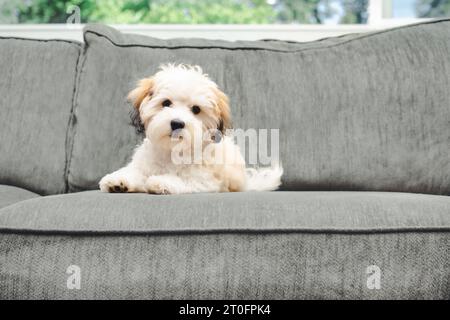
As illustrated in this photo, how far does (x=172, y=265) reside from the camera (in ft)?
4.73

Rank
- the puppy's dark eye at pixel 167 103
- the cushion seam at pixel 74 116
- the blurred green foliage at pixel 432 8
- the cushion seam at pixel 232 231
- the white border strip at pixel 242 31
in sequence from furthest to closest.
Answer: the blurred green foliage at pixel 432 8 → the white border strip at pixel 242 31 → the cushion seam at pixel 74 116 → the puppy's dark eye at pixel 167 103 → the cushion seam at pixel 232 231

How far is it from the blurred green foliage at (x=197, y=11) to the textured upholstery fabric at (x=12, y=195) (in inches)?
59.0

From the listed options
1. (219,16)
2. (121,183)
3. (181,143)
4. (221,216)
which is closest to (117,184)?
(121,183)

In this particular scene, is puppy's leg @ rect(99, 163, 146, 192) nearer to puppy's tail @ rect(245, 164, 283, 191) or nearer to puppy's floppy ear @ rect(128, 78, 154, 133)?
puppy's floppy ear @ rect(128, 78, 154, 133)

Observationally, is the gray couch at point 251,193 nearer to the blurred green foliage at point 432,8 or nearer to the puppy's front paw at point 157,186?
the puppy's front paw at point 157,186

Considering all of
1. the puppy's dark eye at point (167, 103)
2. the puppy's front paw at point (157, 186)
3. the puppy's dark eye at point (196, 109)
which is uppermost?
the puppy's dark eye at point (167, 103)

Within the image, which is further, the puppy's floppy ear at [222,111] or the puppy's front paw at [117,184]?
the puppy's floppy ear at [222,111]

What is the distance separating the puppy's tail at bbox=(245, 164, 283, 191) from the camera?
6.69ft

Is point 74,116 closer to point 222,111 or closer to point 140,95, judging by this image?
point 140,95

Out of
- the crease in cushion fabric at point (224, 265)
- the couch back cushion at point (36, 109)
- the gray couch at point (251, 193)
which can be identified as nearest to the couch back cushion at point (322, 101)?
the gray couch at point (251, 193)

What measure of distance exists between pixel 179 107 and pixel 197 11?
1535 millimetres

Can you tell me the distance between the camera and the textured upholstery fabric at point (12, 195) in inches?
70.1

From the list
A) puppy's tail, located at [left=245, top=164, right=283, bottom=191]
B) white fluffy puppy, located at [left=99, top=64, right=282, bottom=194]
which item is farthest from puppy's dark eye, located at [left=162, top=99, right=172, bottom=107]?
puppy's tail, located at [left=245, top=164, right=283, bottom=191]

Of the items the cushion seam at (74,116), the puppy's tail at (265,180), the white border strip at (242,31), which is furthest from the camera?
the white border strip at (242,31)
